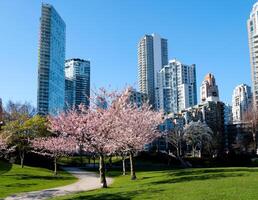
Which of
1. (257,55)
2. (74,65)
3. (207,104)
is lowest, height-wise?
(207,104)

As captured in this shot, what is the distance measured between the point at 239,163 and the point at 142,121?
103 ft

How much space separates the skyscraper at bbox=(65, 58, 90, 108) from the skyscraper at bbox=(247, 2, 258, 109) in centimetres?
7642

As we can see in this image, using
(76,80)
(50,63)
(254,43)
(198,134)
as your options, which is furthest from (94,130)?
(76,80)

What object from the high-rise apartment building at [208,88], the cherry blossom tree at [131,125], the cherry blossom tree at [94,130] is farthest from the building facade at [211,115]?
the cherry blossom tree at [94,130]

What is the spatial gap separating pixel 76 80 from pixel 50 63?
98.9 feet

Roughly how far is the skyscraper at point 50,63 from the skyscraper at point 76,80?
14.5 m

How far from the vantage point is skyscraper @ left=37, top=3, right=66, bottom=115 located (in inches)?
5640

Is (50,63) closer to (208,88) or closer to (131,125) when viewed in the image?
(208,88)

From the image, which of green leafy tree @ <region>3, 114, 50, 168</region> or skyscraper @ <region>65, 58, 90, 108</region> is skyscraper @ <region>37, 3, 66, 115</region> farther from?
green leafy tree @ <region>3, 114, 50, 168</region>

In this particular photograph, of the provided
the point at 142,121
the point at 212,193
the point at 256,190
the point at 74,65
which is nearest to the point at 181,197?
the point at 212,193

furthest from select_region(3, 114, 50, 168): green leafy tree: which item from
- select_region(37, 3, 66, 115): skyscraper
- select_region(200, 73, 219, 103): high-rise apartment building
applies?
select_region(200, 73, 219, 103): high-rise apartment building

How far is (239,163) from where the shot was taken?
59.2m

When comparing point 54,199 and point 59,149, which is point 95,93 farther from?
point 59,149

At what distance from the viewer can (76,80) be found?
583ft
